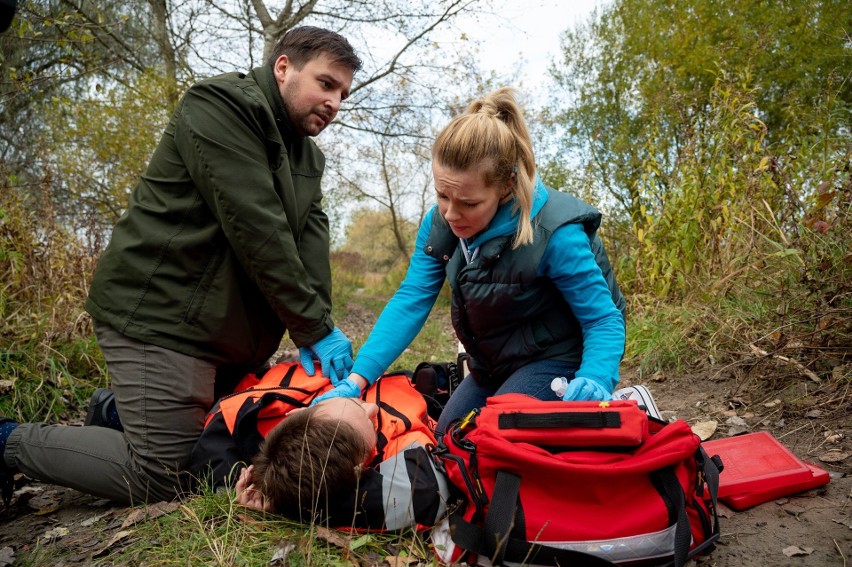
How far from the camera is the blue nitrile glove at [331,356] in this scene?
8.72 ft

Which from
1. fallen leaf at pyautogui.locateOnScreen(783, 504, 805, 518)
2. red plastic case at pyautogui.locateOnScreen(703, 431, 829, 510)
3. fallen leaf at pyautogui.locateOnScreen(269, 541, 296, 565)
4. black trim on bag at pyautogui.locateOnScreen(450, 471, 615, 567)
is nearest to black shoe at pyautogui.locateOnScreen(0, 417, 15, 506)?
fallen leaf at pyautogui.locateOnScreen(269, 541, 296, 565)

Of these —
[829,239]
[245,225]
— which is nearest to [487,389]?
[245,225]

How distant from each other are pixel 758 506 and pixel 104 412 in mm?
2848

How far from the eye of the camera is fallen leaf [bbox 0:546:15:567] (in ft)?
6.47

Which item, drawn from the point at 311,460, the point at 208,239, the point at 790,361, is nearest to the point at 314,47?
the point at 208,239

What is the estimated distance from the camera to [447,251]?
2498mm

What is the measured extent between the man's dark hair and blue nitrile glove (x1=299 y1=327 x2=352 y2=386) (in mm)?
1288

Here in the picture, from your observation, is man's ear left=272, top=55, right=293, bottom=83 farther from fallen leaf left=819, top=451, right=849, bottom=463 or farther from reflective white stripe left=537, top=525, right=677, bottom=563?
fallen leaf left=819, top=451, right=849, bottom=463

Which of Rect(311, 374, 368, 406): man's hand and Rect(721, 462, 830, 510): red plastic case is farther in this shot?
Rect(311, 374, 368, 406): man's hand

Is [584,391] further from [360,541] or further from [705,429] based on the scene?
[705,429]

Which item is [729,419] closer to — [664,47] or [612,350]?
[612,350]

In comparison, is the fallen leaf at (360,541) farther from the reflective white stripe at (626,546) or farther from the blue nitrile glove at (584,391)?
the blue nitrile glove at (584,391)

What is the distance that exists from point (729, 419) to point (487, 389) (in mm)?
1333

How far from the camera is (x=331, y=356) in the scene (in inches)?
105
